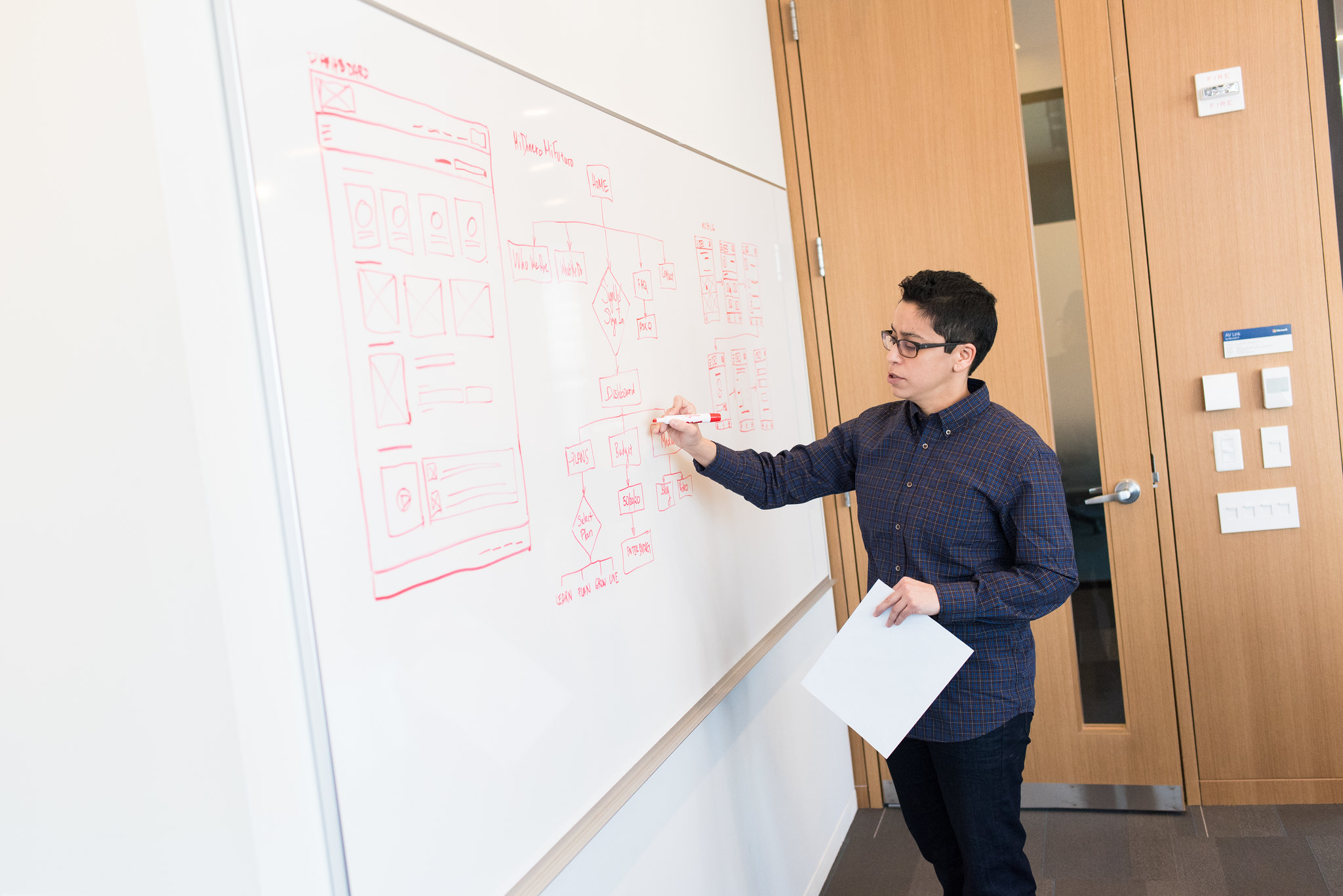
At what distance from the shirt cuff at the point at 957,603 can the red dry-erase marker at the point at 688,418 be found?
0.59 m

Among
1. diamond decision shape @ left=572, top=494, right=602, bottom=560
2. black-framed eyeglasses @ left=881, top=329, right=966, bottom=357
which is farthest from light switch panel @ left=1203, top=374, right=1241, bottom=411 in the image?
diamond decision shape @ left=572, top=494, right=602, bottom=560

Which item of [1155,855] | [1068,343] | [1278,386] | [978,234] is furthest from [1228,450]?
[1155,855]

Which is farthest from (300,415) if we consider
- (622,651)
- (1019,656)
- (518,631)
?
(1019,656)

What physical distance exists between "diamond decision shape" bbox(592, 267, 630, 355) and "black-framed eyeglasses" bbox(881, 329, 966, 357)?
0.58 metres

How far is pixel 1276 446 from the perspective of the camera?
284cm

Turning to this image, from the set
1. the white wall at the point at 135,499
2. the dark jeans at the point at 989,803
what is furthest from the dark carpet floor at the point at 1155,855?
the white wall at the point at 135,499

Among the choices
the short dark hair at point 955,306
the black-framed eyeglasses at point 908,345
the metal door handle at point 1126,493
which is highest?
the short dark hair at point 955,306

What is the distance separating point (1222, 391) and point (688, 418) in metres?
1.97

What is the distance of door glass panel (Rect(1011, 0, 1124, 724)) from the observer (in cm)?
299

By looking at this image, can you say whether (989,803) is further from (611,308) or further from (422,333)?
(422,333)

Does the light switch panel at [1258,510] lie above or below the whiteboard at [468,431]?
below

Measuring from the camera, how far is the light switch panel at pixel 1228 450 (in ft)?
9.43

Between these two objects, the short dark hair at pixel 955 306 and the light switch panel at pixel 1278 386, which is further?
the light switch panel at pixel 1278 386

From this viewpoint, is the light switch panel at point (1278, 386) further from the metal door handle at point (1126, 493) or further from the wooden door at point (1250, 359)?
the metal door handle at point (1126, 493)
